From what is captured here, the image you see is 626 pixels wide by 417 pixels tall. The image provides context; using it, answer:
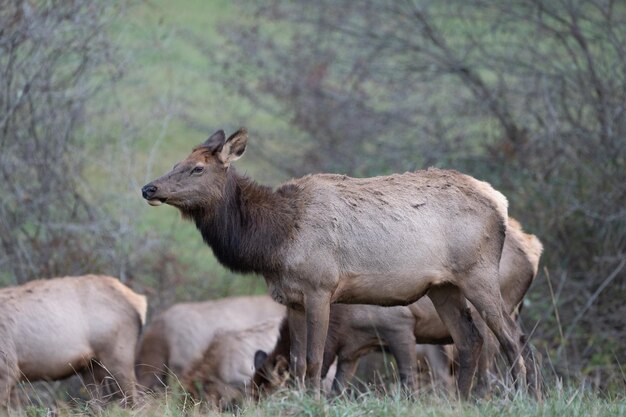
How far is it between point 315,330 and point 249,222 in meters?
1.07

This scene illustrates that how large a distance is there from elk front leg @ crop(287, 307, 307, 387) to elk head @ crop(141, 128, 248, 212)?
3.82 feet

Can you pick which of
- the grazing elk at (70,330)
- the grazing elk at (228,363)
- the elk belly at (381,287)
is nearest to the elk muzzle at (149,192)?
the elk belly at (381,287)

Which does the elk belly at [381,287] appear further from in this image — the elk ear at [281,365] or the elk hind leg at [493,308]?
the elk ear at [281,365]

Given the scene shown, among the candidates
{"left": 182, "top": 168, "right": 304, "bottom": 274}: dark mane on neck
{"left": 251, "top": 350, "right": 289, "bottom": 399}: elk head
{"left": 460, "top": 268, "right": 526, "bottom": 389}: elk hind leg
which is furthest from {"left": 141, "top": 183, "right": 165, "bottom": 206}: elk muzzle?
{"left": 460, "top": 268, "right": 526, "bottom": 389}: elk hind leg

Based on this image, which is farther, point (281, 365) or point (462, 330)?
point (281, 365)

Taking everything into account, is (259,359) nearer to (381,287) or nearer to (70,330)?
(70,330)

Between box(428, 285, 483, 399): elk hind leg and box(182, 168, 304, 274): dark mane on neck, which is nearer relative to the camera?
box(182, 168, 304, 274): dark mane on neck

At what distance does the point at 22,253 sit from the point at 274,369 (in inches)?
203

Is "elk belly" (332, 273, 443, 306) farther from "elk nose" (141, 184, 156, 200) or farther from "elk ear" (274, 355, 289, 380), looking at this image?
"elk nose" (141, 184, 156, 200)

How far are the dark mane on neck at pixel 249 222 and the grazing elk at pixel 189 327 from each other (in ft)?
16.7

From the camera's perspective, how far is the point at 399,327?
10633mm

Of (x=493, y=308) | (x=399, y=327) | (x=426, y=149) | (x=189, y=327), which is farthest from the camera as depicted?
(x=426, y=149)

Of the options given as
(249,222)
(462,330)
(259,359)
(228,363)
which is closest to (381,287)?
(462,330)

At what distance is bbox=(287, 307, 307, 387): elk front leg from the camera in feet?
29.0
